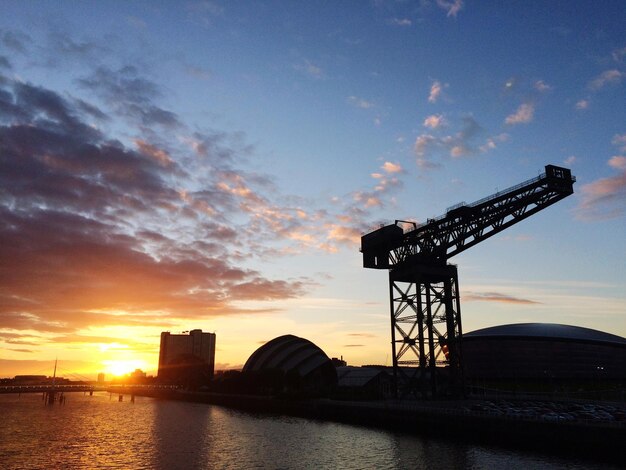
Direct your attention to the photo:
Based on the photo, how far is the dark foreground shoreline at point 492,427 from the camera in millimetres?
40500

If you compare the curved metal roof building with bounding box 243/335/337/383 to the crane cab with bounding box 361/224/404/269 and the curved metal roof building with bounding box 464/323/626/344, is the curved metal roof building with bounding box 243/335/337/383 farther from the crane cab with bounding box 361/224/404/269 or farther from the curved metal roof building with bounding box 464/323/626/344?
the crane cab with bounding box 361/224/404/269

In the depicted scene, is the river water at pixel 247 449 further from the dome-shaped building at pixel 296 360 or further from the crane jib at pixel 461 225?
the dome-shaped building at pixel 296 360

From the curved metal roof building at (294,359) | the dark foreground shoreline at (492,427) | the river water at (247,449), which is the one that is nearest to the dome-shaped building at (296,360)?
the curved metal roof building at (294,359)

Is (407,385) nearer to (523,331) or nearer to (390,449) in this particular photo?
(390,449)

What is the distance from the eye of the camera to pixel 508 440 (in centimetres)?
4838

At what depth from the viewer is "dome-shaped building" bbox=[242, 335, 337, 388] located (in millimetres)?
148375

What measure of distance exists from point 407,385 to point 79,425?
59.4m

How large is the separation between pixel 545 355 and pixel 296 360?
78083mm

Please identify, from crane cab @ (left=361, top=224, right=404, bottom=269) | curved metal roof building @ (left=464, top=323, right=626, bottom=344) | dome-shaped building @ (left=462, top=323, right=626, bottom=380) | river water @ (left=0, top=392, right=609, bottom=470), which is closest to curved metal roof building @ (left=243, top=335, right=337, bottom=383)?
dome-shaped building @ (left=462, top=323, right=626, bottom=380)

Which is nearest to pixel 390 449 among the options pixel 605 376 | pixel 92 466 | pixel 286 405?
pixel 92 466

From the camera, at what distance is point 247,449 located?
53.1m

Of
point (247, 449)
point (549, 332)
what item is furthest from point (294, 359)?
point (247, 449)

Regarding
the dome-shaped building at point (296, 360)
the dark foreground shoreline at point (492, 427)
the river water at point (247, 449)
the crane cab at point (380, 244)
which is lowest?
the river water at point (247, 449)

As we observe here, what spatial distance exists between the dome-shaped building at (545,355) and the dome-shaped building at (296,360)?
44050mm
